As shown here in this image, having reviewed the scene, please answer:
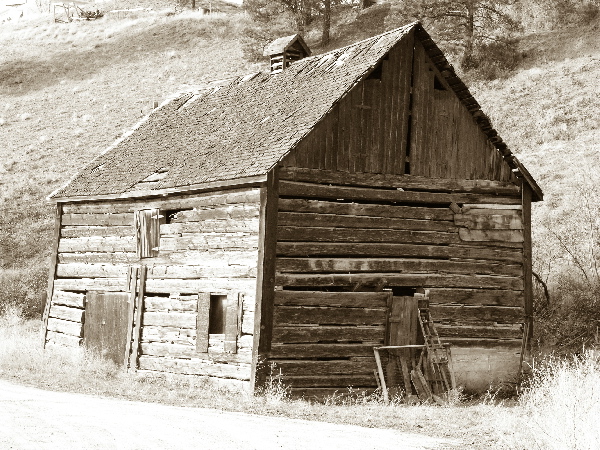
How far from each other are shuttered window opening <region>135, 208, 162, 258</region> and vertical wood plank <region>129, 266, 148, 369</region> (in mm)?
387

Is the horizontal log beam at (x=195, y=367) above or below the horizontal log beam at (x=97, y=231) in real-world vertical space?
below

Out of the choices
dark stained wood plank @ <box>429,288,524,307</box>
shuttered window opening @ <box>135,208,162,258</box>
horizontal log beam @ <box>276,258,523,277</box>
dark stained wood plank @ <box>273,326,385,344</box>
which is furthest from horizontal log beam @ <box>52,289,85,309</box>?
dark stained wood plank @ <box>429,288,524,307</box>

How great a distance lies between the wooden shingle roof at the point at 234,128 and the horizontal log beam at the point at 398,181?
0.45 m

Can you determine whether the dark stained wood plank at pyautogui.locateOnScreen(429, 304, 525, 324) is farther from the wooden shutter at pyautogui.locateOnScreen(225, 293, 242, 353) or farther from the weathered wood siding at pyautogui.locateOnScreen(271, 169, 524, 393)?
the wooden shutter at pyautogui.locateOnScreen(225, 293, 242, 353)

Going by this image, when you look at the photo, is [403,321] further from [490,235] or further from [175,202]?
[175,202]

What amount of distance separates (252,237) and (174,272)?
8.54 feet

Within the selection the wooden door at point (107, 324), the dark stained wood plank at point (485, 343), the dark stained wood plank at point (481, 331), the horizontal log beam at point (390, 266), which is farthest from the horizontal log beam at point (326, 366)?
the wooden door at point (107, 324)

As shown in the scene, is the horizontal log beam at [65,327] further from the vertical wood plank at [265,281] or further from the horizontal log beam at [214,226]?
the vertical wood plank at [265,281]

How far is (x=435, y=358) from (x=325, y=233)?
3.06 m

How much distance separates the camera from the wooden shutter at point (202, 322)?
52.2ft

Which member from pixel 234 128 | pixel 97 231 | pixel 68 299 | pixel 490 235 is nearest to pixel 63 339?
pixel 68 299

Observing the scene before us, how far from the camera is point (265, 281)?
1464 centimetres

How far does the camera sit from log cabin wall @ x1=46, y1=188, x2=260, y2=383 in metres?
15.3


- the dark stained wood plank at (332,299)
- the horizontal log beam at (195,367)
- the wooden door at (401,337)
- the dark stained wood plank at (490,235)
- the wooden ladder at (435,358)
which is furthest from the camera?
the dark stained wood plank at (490,235)
